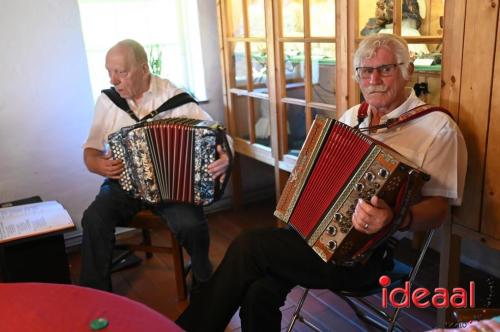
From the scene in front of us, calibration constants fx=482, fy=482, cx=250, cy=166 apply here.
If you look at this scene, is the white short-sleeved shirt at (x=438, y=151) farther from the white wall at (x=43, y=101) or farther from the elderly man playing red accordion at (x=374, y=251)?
the white wall at (x=43, y=101)

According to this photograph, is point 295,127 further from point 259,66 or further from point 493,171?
point 493,171

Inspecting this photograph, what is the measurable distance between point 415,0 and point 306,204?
88 cm

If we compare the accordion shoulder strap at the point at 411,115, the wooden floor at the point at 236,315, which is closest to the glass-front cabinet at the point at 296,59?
the accordion shoulder strap at the point at 411,115

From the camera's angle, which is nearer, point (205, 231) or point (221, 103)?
point (205, 231)

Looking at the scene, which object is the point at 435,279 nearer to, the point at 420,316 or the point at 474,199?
the point at 420,316

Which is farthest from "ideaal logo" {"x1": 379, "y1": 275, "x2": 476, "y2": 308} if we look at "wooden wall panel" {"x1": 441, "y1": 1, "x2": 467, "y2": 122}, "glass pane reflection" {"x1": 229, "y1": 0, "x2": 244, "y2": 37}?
"glass pane reflection" {"x1": 229, "y1": 0, "x2": 244, "y2": 37}

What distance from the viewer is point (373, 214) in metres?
1.28

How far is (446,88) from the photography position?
156cm

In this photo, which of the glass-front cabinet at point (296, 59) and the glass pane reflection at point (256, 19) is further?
the glass pane reflection at point (256, 19)

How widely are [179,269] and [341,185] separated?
3.39ft

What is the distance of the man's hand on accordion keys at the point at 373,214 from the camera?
1281 millimetres

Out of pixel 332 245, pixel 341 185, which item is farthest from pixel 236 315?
pixel 341 185

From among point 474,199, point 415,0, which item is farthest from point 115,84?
point 474,199

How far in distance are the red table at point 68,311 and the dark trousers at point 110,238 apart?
2.68ft
